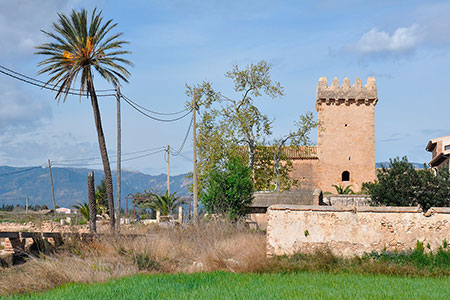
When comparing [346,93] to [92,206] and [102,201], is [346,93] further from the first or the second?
[92,206]

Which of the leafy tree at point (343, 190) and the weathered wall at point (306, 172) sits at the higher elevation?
the weathered wall at point (306, 172)

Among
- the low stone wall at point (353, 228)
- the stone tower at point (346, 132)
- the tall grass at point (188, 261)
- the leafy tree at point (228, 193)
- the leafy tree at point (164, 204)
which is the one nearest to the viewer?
the tall grass at point (188, 261)

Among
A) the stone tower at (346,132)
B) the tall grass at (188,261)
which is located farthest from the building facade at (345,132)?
the tall grass at (188,261)

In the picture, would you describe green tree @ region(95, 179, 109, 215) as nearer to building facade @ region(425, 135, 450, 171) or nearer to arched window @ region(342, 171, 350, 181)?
arched window @ region(342, 171, 350, 181)

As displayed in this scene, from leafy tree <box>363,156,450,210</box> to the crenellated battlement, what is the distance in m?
25.4

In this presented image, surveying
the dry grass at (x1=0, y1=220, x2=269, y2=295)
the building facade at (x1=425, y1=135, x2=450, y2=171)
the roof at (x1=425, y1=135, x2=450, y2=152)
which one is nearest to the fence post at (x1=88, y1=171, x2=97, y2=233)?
the dry grass at (x1=0, y1=220, x2=269, y2=295)

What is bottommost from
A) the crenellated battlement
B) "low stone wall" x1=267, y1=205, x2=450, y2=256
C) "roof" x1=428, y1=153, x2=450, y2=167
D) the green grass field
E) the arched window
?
the green grass field

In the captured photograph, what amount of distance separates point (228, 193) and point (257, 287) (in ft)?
42.6

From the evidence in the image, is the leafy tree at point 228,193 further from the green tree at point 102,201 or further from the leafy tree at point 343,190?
the green tree at point 102,201

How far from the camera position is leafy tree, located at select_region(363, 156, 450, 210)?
23.3m

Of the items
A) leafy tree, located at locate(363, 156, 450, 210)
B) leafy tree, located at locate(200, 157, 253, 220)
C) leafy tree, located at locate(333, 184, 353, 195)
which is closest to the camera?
leafy tree, located at locate(363, 156, 450, 210)

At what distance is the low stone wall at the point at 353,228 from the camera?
16994 millimetres

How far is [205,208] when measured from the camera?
26.2m

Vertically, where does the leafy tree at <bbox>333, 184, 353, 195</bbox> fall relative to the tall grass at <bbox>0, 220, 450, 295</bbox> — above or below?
above
